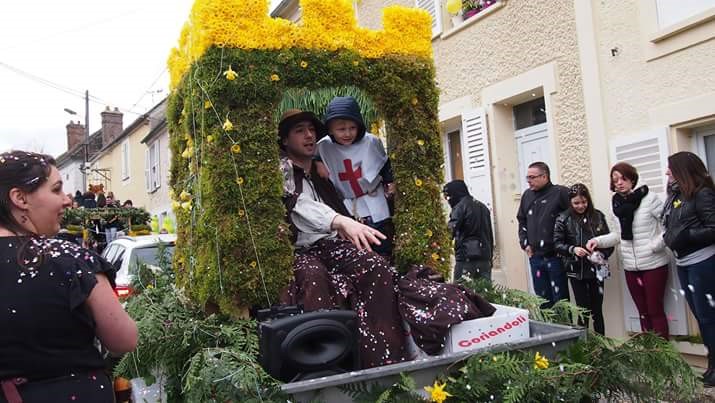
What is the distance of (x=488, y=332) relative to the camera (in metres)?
→ 2.76

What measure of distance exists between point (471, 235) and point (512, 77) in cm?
211

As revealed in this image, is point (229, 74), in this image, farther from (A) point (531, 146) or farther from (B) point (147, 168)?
(B) point (147, 168)

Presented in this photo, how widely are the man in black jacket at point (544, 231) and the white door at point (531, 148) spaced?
929 millimetres

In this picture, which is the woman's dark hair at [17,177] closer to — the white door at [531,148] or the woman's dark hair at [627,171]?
the woman's dark hair at [627,171]

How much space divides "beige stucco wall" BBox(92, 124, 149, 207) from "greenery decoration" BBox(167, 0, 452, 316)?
22.4 meters

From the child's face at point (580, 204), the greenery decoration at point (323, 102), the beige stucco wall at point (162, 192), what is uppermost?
the beige stucco wall at point (162, 192)

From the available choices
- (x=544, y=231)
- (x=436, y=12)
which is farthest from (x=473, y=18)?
(x=544, y=231)

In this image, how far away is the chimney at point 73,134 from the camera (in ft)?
118

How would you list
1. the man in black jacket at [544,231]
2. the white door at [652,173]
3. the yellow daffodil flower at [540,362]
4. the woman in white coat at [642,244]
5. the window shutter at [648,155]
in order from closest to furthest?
1. the yellow daffodil flower at [540,362]
2. the woman in white coat at [642,244]
3. the white door at [652,173]
4. the window shutter at [648,155]
5. the man in black jacket at [544,231]

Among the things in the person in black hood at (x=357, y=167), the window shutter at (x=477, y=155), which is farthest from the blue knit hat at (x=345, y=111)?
the window shutter at (x=477, y=155)

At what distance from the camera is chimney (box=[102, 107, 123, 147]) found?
31534 millimetres

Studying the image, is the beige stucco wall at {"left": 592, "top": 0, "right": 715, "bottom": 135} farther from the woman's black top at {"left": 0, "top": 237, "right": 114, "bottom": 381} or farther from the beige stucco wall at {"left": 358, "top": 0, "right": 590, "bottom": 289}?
the woman's black top at {"left": 0, "top": 237, "right": 114, "bottom": 381}

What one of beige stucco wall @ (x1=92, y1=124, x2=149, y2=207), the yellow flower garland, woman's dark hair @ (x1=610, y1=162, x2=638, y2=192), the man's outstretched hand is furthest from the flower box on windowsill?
beige stucco wall @ (x1=92, y1=124, x2=149, y2=207)

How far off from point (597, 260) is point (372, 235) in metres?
3.04
